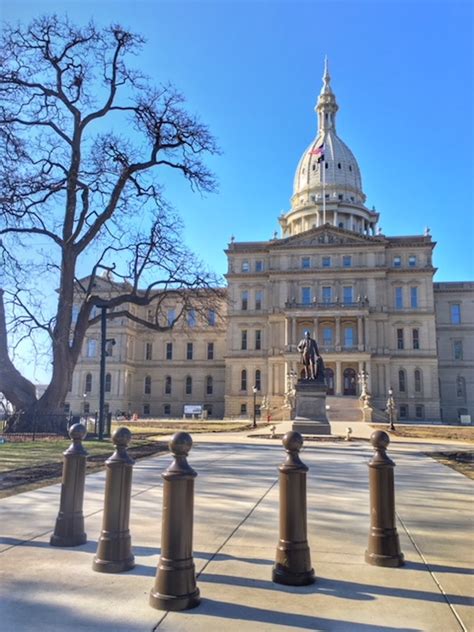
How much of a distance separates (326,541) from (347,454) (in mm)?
11016

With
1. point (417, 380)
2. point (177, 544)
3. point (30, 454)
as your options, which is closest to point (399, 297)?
point (417, 380)

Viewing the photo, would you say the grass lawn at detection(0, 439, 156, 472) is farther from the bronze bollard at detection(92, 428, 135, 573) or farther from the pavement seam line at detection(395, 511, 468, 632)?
the pavement seam line at detection(395, 511, 468, 632)

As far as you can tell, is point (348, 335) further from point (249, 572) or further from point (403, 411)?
point (249, 572)

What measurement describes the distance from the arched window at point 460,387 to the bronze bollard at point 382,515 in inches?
3031

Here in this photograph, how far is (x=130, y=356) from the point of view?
269 ft

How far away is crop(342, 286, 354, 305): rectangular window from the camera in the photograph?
72062mm

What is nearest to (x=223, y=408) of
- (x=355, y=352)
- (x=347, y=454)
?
(x=355, y=352)

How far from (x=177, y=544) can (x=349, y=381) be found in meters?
68.5

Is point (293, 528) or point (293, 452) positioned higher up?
point (293, 452)

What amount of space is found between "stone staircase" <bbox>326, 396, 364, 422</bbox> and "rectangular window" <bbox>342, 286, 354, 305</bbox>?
18063 millimetres

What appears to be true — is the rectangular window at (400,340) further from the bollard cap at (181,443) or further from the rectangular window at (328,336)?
the bollard cap at (181,443)

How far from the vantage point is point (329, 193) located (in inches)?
3583

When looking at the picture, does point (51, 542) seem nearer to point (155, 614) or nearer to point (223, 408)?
point (155, 614)

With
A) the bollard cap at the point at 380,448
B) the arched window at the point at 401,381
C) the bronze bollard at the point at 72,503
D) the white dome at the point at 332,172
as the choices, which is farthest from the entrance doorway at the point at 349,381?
the bronze bollard at the point at 72,503
